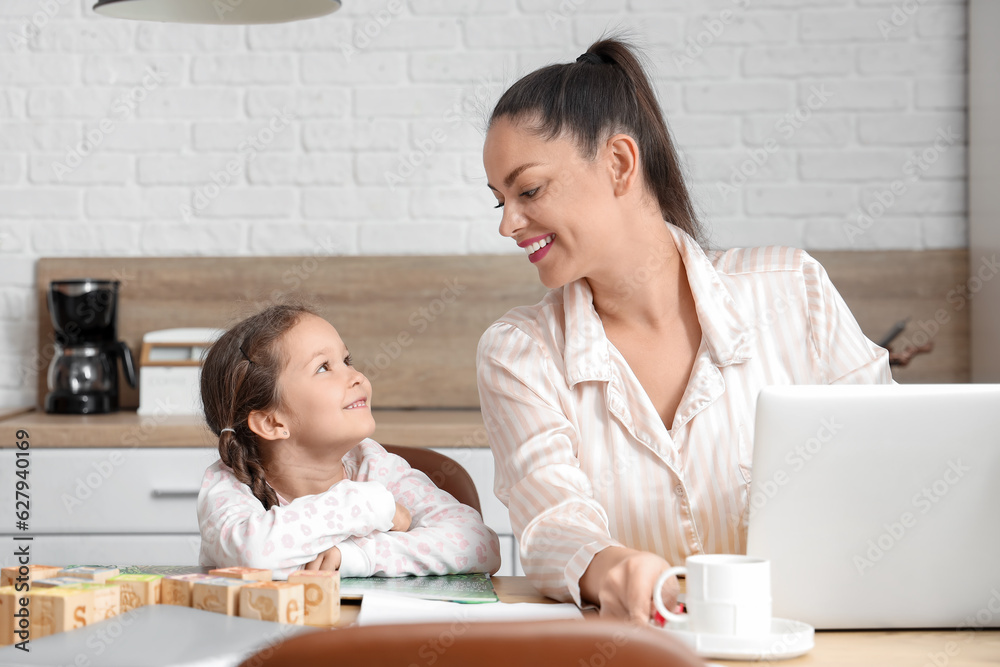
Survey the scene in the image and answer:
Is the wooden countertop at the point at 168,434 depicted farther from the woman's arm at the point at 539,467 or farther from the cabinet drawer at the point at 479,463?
the woman's arm at the point at 539,467

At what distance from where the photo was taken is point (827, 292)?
1.34 meters

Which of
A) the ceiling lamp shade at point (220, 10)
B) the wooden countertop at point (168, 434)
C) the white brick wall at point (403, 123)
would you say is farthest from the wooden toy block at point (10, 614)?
the white brick wall at point (403, 123)

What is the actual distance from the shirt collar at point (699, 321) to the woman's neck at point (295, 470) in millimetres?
350

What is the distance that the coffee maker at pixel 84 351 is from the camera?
246 cm

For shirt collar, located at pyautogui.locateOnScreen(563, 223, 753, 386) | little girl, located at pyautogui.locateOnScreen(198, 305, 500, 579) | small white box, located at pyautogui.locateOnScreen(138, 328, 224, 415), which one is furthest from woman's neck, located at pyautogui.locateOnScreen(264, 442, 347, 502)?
small white box, located at pyautogui.locateOnScreen(138, 328, 224, 415)

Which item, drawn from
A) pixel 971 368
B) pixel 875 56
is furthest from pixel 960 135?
pixel 971 368

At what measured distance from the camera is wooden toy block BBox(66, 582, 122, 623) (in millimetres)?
855

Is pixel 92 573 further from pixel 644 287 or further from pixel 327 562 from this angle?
pixel 644 287

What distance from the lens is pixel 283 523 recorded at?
1117mm

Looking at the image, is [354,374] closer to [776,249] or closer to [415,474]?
[415,474]

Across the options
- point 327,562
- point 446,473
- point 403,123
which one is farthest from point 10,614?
point 403,123

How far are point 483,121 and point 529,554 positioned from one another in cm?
170

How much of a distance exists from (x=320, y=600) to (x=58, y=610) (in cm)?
22

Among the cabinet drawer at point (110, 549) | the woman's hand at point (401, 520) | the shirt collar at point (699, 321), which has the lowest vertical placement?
the cabinet drawer at point (110, 549)
